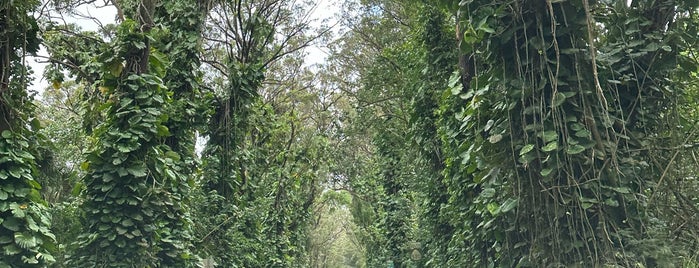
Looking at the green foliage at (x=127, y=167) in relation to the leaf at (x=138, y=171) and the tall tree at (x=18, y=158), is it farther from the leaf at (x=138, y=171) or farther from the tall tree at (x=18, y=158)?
the tall tree at (x=18, y=158)

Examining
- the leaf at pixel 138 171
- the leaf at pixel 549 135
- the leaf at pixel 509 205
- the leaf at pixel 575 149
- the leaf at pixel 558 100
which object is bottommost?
the leaf at pixel 509 205

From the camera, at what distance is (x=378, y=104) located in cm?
1344

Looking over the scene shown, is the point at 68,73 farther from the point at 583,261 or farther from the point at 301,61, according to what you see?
the point at 301,61

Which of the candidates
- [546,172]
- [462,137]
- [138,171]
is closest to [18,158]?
[138,171]

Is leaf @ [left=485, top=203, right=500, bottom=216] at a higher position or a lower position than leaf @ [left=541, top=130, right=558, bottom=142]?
lower

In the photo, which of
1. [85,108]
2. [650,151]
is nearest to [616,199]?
[650,151]

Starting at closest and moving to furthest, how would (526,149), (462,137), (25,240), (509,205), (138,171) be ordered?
(526,149) → (509,205) → (25,240) → (138,171) → (462,137)

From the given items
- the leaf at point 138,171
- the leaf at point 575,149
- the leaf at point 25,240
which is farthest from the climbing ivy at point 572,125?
the leaf at point 25,240

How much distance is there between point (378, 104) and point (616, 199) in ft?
33.8

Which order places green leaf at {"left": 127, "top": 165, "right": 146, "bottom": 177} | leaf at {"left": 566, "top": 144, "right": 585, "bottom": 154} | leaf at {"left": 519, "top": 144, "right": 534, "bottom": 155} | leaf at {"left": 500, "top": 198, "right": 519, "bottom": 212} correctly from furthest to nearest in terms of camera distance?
green leaf at {"left": 127, "top": 165, "right": 146, "bottom": 177} → leaf at {"left": 500, "top": 198, "right": 519, "bottom": 212} → leaf at {"left": 519, "top": 144, "right": 534, "bottom": 155} → leaf at {"left": 566, "top": 144, "right": 585, "bottom": 154}

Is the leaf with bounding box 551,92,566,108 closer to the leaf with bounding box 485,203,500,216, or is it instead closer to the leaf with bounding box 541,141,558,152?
the leaf with bounding box 541,141,558,152

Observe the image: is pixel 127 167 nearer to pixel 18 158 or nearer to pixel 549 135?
pixel 18 158

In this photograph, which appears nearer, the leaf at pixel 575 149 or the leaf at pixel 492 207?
the leaf at pixel 575 149

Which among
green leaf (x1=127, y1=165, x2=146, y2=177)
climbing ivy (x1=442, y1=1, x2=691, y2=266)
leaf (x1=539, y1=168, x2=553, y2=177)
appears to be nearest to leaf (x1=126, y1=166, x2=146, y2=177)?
green leaf (x1=127, y1=165, x2=146, y2=177)
